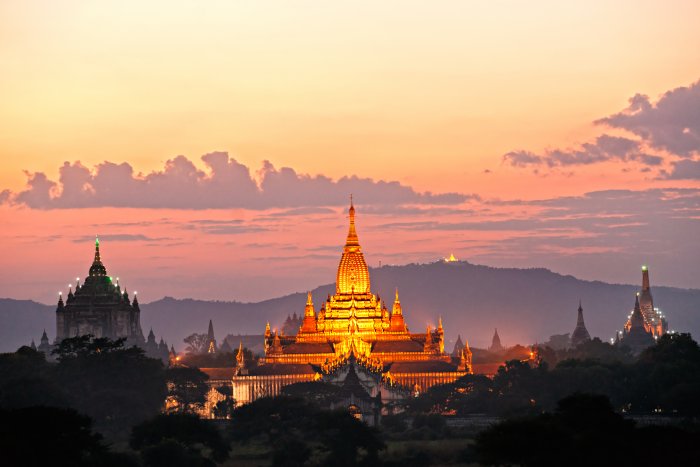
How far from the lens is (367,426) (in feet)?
512

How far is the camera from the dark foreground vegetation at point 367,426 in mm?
115938

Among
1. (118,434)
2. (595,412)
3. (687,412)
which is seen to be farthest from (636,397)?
(595,412)

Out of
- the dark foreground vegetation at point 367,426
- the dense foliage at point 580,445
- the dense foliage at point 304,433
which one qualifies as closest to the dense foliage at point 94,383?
the dark foreground vegetation at point 367,426

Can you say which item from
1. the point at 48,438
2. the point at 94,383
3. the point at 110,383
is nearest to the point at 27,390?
the point at 94,383

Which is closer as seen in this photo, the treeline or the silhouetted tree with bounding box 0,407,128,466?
the silhouetted tree with bounding box 0,407,128,466

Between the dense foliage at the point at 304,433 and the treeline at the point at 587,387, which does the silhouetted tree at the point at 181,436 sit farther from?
the treeline at the point at 587,387

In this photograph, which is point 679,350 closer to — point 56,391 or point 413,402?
point 413,402

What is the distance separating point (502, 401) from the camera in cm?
18075

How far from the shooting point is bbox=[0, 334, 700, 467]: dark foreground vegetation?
115938 millimetres

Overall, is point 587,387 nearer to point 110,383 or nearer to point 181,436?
point 110,383

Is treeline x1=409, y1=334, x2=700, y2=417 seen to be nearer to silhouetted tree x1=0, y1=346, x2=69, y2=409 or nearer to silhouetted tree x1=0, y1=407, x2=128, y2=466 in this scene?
silhouetted tree x1=0, y1=346, x2=69, y2=409

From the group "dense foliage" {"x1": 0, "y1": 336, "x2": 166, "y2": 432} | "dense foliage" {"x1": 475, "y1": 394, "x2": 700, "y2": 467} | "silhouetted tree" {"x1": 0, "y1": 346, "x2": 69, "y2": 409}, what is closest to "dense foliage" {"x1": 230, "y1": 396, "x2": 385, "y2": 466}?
"silhouetted tree" {"x1": 0, "y1": 346, "x2": 69, "y2": 409}

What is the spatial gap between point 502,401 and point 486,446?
66108 mm

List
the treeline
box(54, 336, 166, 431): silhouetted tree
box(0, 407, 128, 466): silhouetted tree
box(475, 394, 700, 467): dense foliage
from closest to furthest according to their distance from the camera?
box(475, 394, 700, 467): dense foliage
box(0, 407, 128, 466): silhouetted tree
the treeline
box(54, 336, 166, 431): silhouetted tree
